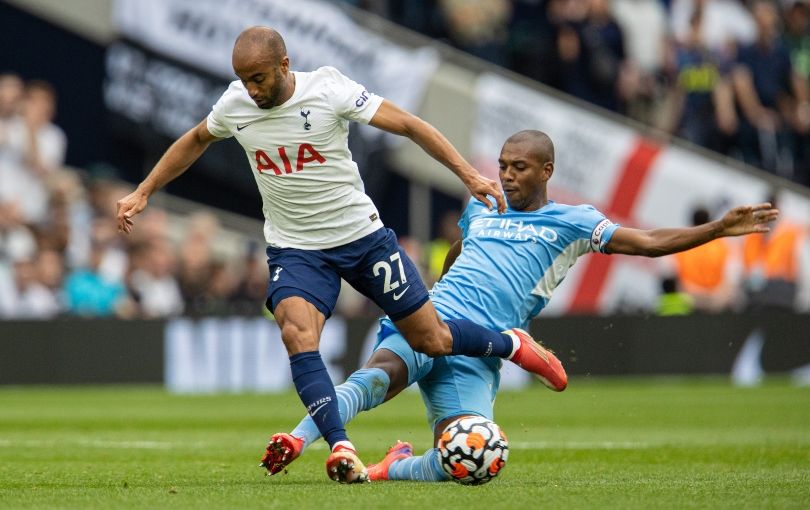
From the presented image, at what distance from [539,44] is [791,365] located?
6.66 meters

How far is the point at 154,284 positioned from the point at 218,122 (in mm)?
10799

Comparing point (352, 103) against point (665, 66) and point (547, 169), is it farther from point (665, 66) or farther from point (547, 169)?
point (665, 66)

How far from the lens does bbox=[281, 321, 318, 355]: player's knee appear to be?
762 cm

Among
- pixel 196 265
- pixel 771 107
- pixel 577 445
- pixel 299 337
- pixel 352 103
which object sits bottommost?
pixel 196 265

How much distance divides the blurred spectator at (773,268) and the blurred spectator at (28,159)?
9266mm

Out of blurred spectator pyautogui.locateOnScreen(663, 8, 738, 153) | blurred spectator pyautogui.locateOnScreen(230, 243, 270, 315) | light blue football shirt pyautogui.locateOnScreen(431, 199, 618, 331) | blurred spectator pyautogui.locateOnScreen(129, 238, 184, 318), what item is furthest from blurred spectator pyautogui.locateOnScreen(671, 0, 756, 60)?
light blue football shirt pyautogui.locateOnScreen(431, 199, 618, 331)

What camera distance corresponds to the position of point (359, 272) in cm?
800

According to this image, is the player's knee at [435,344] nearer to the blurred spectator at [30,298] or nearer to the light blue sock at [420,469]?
the light blue sock at [420,469]

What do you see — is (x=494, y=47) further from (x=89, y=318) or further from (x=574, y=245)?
(x=574, y=245)

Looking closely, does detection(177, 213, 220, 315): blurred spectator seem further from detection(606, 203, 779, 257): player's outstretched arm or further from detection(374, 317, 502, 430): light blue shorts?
detection(606, 203, 779, 257): player's outstretched arm

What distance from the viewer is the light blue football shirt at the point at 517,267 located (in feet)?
27.8

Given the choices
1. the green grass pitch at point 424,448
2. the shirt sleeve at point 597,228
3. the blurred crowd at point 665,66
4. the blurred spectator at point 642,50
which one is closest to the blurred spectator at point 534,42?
the blurred crowd at point 665,66

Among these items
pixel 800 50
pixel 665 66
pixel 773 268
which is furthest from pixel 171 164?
pixel 800 50

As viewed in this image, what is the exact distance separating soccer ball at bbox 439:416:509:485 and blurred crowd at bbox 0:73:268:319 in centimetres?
1102
